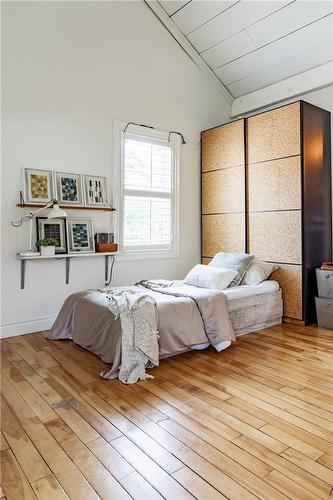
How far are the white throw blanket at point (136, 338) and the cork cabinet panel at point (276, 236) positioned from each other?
6.37ft

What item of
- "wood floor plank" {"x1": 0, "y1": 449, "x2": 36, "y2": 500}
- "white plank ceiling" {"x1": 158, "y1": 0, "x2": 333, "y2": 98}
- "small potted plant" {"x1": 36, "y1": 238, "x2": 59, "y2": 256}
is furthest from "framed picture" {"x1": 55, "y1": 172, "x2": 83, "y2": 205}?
"wood floor plank" {"x1": 0, "y1": 449, "x2": 36, "y2": 500}

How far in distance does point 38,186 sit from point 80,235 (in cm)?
68

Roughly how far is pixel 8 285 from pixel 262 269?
2751mm

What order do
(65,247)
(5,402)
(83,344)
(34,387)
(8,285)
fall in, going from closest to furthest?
(5,402)
(34,387)
(83,344)
(8,285)
(65,247)

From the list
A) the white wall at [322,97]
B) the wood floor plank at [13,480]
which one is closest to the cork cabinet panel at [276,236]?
the white wall at [322,97]

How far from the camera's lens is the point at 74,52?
3863 millimetres

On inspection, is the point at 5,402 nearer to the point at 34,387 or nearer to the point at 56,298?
the point at 34,387

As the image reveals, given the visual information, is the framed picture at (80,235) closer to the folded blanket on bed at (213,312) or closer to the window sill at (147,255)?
the window sill at (147,255)

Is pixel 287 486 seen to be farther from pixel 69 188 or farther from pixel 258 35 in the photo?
pixel 258 35

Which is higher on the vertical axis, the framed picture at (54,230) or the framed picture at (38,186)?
the framed picture at (38,186)

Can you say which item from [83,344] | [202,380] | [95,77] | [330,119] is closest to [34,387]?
[83,344]

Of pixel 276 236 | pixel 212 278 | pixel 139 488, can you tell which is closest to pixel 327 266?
pixel 276 236

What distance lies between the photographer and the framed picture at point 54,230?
3631 mm

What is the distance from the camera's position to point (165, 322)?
9.44 feet
